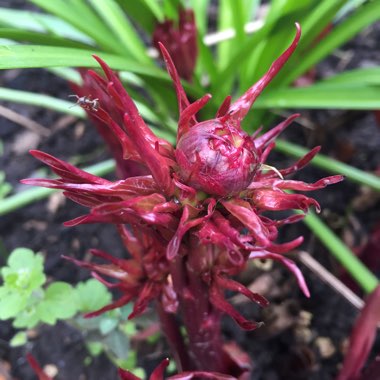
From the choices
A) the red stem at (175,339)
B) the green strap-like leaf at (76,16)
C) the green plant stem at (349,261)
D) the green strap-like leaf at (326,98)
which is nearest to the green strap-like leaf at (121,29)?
the green strap-like leaf at (76,16)

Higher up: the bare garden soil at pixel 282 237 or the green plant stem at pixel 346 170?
the green plant stem at pixel 346 170

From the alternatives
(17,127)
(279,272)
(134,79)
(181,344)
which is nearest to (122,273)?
(181,344)

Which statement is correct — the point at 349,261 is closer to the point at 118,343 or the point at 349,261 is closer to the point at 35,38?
the point at 118,343

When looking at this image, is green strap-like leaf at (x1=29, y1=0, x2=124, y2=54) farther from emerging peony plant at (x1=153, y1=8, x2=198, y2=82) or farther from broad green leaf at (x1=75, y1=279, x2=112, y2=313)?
broad green leaf at (x1=75, y1=279, x2=112, y2=313)

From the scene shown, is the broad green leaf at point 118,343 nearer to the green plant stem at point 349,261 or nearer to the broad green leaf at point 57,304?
the broad green leaf at point 57,304

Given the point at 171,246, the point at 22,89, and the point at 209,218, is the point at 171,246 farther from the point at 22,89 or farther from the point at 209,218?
the point at 22,89

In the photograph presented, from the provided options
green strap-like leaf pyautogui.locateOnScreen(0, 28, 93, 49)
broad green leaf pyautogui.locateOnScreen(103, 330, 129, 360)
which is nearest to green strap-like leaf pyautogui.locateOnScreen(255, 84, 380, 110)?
green strap-like leaf pyautogui.locateOnScreen(0, 28, 93, 49)

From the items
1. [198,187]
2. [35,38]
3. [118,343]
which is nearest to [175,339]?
[118,343]
